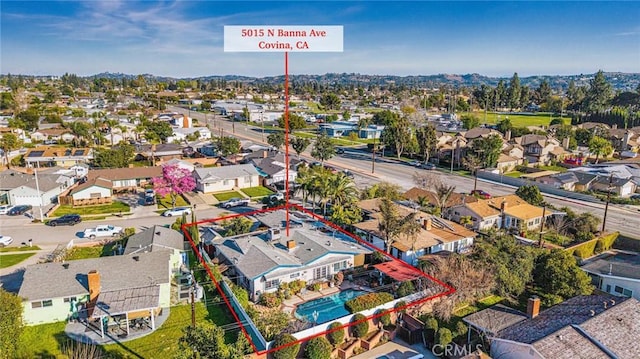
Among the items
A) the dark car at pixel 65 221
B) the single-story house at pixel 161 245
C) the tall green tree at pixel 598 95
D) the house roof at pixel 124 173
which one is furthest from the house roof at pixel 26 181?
the tall green tree at pixel 598 95

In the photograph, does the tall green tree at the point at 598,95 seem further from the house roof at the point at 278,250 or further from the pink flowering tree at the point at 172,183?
the pink flowering tree at the point at 172,183

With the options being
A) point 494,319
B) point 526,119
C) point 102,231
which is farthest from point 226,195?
point 526,119

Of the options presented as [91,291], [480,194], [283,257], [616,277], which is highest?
[283,257]

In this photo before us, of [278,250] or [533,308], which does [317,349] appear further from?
[533,308]

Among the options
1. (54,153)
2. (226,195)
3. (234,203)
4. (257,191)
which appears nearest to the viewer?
(234,203)

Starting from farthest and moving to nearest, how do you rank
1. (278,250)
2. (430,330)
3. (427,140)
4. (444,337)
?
1. (427,140)
2. (278,250)
3. (430,330)
4. (444,337)
